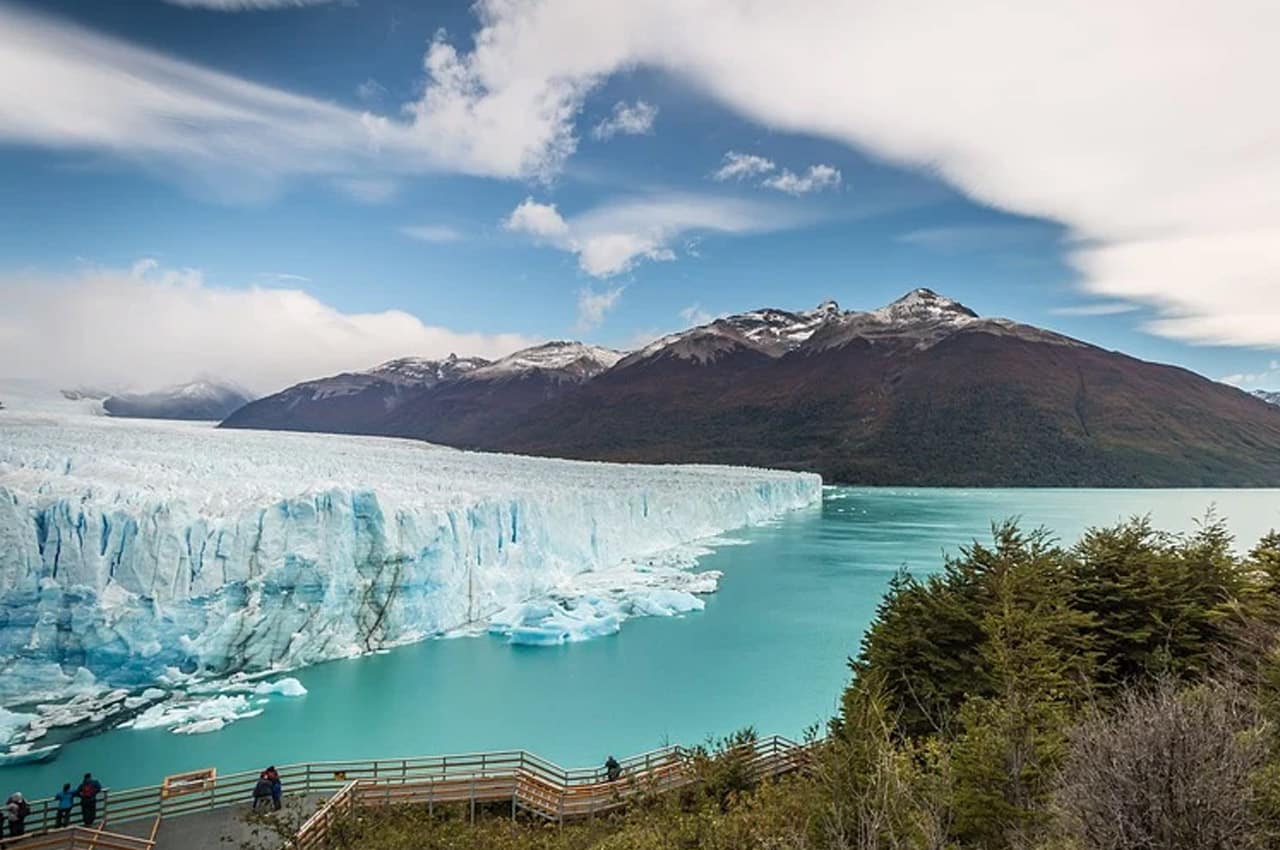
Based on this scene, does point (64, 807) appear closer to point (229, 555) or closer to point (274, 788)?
point (274, 788)

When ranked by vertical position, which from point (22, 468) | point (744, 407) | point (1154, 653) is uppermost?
point (744, 407)

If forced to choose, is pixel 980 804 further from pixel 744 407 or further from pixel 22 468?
pixel 744 407

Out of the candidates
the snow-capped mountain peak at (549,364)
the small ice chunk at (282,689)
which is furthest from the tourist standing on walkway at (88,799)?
the snow-capped mountain peak at (549,364)

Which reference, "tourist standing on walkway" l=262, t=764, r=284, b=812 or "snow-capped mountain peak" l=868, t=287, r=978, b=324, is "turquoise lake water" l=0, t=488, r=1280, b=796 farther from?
"snow-capped mountain peak" l=868, t=287, r=978, b=324

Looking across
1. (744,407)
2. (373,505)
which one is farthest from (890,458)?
(373,505)

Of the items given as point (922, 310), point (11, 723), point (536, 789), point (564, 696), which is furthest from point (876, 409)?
point (11, 723)

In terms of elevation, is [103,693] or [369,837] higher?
[369,837]
